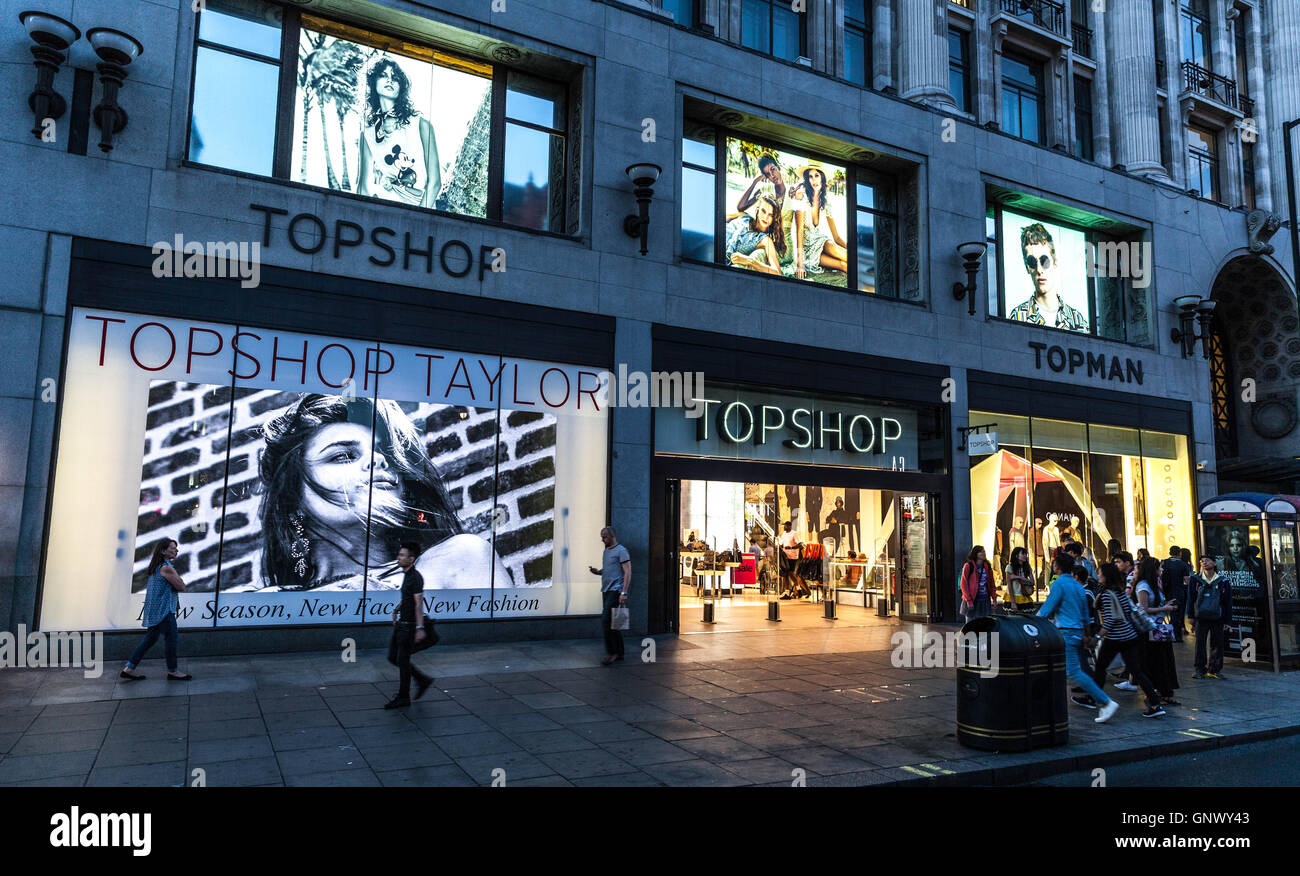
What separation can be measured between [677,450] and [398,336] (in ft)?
17.8

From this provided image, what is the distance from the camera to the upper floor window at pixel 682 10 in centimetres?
1688

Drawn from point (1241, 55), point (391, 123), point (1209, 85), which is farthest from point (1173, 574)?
point (1241, 55)

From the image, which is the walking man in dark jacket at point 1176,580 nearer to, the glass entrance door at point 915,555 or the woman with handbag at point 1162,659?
the woman with handbag at point 1162,659

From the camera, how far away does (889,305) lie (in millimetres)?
18078

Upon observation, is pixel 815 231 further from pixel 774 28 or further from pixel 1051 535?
pixel 1051 535

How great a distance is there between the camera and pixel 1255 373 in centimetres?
2650

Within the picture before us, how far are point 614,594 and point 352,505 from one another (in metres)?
4.20

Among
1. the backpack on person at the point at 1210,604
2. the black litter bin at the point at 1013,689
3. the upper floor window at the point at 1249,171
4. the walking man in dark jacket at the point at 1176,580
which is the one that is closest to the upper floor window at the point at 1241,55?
the upper floor window at the point at 1249,171

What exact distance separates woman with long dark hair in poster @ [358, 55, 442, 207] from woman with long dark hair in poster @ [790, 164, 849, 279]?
25.2 feet

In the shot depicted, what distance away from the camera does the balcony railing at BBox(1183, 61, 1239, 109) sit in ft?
82.4

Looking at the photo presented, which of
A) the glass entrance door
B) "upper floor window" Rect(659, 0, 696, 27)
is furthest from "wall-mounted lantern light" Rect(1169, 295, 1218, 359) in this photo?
"upper floor window" Rect(659, 0, 696, 27)

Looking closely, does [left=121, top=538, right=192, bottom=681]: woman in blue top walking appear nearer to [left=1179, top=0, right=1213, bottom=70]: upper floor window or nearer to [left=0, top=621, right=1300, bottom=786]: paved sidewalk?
[left=0, top=621, right=1300, bottom=786]: paved sidewalk

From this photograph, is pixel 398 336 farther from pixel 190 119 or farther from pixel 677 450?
pixel 677 450

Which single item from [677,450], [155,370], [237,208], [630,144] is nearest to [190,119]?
[237,208]
